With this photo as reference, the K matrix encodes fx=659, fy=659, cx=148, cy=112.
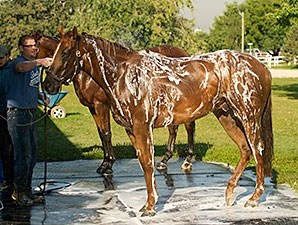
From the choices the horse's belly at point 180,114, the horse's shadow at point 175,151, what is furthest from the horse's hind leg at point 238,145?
the horse's shadow at point 175,151

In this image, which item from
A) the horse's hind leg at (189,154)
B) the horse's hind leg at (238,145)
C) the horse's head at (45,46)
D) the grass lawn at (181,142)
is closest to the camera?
the horse's hind leg at (238,145)

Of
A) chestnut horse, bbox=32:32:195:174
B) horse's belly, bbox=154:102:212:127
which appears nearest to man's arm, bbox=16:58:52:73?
horse's belly, bbox=154:102:212:127

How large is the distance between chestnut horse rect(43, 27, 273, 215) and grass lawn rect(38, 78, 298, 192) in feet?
4.62

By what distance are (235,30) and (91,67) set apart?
75.8m

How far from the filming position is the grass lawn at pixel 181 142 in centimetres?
1179

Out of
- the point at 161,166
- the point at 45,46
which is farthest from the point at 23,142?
the point at 161,166

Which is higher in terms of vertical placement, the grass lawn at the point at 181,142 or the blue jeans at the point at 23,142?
the blue jeans at the point at 23,142

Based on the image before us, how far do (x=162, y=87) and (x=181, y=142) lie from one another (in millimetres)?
7037

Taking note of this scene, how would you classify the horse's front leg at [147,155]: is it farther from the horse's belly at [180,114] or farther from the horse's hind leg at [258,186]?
the horse's hind leg at [258,186]

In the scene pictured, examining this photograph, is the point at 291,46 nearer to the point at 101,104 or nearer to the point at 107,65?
the point at 101,104

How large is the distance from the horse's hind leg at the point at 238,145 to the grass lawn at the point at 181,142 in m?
1.15

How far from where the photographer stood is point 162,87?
7637 mm

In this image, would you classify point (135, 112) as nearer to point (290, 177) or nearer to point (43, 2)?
point (290, 177)

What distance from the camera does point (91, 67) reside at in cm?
780
